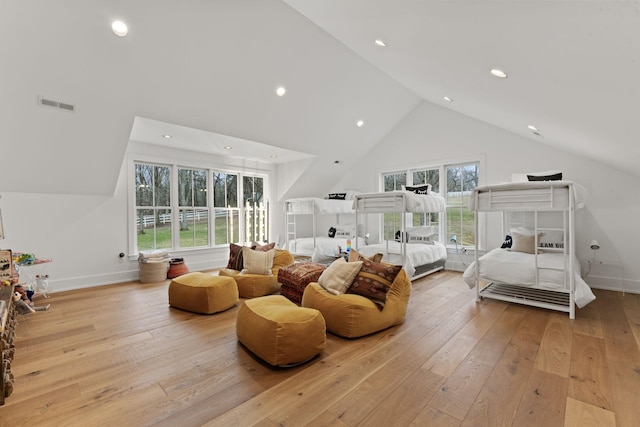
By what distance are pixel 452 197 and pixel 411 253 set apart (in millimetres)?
1982

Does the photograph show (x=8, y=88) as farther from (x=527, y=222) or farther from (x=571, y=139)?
(x=527, y=222)

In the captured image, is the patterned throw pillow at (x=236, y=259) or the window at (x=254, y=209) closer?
the patterned throw pillow at (x=236, y=259)

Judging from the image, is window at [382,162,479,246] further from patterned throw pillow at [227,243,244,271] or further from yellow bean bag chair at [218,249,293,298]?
patterned throw pillow at [227,243,244,271]

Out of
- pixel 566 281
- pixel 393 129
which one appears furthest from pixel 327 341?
pixel 393 129

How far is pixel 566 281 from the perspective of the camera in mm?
3303

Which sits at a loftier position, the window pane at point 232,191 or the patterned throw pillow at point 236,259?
the window pane at point 232,191

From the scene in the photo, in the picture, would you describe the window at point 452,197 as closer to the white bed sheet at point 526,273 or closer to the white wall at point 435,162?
the white wall at point 435,162

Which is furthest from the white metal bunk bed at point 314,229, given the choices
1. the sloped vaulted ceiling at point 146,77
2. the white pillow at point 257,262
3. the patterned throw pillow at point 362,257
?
the patterned throw pillow at point 362,257

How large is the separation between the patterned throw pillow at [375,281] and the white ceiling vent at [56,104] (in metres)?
3.84

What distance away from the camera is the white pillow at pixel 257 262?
430 cm

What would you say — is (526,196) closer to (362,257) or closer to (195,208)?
(362,257)

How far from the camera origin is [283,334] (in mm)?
2271

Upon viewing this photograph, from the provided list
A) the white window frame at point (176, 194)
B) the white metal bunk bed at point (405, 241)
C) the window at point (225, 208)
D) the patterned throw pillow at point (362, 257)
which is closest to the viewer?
the patterned throw pillow at point (362, 257)

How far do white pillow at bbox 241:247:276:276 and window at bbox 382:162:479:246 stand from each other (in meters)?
3.56
